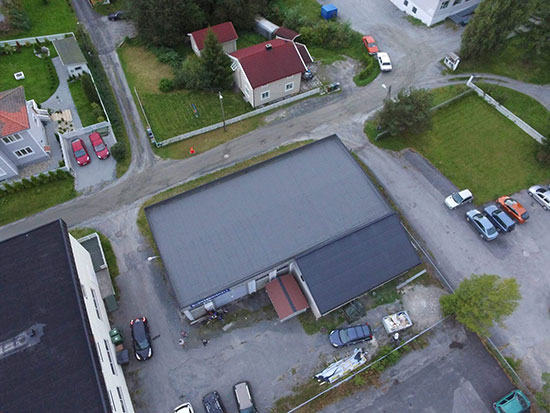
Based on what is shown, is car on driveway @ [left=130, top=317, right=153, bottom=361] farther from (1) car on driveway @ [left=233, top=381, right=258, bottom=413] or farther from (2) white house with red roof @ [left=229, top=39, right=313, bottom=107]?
(2) white house with red roof @ [left=229, top=39, right=313, bottom=107]

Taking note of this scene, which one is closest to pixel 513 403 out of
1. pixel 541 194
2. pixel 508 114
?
pixel 541 194

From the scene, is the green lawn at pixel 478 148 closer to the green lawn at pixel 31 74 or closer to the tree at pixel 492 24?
the tree at pixel 492 24

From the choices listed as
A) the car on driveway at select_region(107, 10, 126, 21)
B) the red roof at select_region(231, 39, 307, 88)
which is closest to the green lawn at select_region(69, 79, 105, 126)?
the car on driveway at select_region(107, 10, 126, 21)

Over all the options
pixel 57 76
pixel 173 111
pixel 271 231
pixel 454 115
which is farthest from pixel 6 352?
pixel 454 115

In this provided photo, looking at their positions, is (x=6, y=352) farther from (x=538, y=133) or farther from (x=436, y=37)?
(x=436, y=37)

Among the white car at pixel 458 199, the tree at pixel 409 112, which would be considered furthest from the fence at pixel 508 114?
the white car at pixel 458 199

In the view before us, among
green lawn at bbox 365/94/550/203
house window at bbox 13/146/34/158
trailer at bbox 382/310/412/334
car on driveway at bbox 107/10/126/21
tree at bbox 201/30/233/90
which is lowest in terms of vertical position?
trailer at bbox 382/310/412/334
